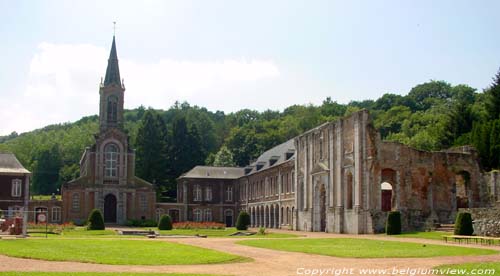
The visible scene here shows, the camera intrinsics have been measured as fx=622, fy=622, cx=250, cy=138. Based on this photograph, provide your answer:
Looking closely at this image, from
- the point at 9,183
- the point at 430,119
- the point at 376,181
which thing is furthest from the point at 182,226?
the point at 430,119

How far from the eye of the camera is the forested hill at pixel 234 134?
277ft

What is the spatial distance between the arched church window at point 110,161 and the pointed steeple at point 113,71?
30.2 feet

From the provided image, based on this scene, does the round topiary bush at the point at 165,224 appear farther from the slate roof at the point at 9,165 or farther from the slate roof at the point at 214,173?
the slate roof at the point at 214,173

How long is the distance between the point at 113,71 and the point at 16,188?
922 inches

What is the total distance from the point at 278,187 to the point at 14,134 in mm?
134253

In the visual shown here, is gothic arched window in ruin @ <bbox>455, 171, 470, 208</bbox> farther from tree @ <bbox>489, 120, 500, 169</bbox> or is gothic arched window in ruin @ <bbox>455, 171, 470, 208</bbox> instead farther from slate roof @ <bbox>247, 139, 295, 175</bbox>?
slate roof @ <bbox>247, 139, 295, 175</bbox>

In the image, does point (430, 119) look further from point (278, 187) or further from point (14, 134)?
point (14, 134)

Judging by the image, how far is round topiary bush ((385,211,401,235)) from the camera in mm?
42031

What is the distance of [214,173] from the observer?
85375 mm

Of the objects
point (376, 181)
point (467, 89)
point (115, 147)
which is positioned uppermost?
point (467, 89)

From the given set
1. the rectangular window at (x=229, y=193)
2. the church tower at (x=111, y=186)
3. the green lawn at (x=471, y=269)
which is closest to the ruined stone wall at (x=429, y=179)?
the green lawn at (x=471, y=269)

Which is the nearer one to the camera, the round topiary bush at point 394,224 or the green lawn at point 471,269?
the green lawn at point 471,269

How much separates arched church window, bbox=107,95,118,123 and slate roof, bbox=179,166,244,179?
471 inches

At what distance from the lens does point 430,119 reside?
92.8m
